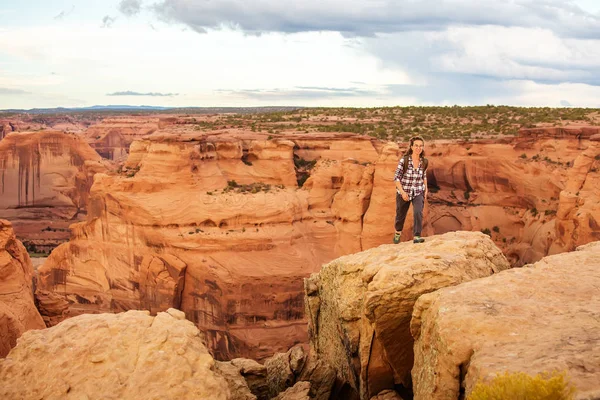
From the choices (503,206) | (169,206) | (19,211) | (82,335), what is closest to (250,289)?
(169,206)

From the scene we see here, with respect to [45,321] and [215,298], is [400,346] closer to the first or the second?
[45,321]

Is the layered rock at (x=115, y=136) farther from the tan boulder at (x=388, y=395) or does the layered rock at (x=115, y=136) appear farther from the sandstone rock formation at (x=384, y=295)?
the tan boulder at (x=388, y=395)

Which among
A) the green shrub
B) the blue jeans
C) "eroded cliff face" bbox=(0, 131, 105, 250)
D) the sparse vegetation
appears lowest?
"eroded cliff face" bbox=(0, 131, 105, 250)

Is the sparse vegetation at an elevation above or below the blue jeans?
below

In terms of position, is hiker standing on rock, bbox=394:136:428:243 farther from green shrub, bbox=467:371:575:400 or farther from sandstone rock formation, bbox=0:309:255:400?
green shrub, bbox=467:371:575:400

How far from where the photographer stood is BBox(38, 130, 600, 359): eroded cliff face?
2803 cm

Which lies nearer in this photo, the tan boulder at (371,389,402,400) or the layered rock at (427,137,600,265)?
the tan boulder at (371,389,402,400)

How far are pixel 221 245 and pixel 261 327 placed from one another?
4199 millimetres

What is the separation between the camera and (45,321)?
687 inches

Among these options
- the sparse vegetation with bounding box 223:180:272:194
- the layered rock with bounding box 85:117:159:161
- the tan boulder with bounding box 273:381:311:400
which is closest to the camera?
the tan boulder with bounding box 273:381:311:400

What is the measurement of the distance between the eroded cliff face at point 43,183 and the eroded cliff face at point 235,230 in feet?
83.3

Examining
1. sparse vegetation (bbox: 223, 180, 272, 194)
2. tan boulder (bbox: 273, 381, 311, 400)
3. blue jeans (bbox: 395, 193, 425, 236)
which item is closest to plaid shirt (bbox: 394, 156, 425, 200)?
blue jeans (bbox: 395, 193, 425, 236)

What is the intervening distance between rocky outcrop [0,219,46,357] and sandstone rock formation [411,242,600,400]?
375 inches

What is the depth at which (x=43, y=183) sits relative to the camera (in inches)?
2206
